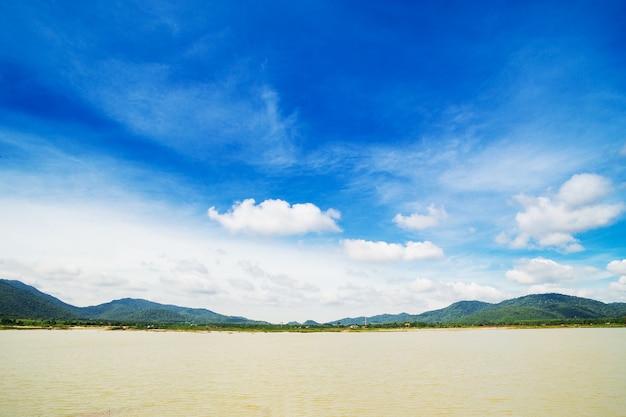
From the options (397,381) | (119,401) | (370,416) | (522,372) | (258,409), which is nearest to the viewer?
(370,416)

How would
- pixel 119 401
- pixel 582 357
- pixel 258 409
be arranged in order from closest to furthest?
pixel 258 409 < pixel 119 401 < pixel 582 357

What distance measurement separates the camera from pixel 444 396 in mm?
28703

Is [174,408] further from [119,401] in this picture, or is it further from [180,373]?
[180,373]

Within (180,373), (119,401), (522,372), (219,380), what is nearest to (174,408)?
(119,401)

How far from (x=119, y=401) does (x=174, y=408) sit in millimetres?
5091

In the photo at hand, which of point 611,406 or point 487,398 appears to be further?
point 487,398

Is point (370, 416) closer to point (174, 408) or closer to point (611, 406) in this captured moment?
point (174, 408)

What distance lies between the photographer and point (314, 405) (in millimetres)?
26375

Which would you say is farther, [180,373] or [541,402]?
[180,373]

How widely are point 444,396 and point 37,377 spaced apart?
1495 inches

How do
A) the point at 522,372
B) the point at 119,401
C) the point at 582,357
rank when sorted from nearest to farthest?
1. the point at 119,401
2. the point at 522,372
3. the point at 582,357

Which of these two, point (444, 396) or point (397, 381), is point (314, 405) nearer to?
point (444, 396)

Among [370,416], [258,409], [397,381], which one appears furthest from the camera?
[397,381]

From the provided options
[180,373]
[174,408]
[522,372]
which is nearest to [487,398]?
[522,372]
